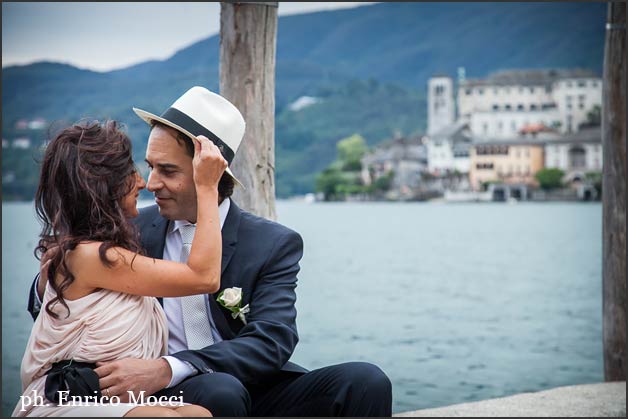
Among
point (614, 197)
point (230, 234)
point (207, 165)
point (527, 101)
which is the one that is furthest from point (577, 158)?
point (207, 165)

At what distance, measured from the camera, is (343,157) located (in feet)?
303

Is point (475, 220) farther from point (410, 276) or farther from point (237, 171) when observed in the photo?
point (237, 171)

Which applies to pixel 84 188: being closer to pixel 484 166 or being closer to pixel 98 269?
pixel 98 269

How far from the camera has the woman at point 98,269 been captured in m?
2.28

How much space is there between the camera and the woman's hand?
2488mm

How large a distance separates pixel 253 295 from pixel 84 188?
0.56m

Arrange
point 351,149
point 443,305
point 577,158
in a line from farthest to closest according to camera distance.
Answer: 1. point 577,158
2. point 351,149
3. point 443,305

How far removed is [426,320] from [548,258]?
25.2 meters

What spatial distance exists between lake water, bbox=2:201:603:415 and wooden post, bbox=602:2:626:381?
4928 mm

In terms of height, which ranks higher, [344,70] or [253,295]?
[344,70]

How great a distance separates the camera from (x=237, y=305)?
8.48 ft

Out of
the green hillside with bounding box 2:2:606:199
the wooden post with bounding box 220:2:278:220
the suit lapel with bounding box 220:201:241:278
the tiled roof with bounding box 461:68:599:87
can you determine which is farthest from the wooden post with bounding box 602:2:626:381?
the tiled roof with bounding box 461:68:599:87

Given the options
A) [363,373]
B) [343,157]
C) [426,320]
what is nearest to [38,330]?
[363,373]

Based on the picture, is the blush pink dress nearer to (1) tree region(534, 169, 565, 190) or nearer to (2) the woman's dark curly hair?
(2) the woman's dark curly hair
